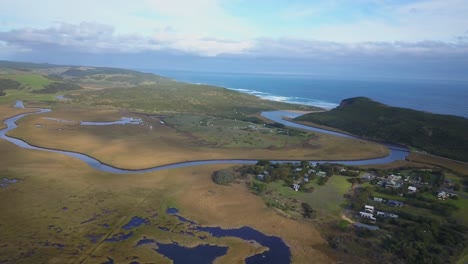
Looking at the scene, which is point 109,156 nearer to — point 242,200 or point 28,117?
point 242,200

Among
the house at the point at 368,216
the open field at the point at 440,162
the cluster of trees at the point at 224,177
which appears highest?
the open field at the point at 440,162

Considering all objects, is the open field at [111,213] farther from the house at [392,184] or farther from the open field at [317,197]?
the house at [392,184]

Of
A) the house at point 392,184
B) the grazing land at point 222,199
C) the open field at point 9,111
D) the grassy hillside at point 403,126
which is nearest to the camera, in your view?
the grazing land at point 222,199

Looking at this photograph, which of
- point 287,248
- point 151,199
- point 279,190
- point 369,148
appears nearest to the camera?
point 287,248

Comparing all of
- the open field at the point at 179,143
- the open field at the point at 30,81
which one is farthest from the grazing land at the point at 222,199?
the open field at the point at 30,81

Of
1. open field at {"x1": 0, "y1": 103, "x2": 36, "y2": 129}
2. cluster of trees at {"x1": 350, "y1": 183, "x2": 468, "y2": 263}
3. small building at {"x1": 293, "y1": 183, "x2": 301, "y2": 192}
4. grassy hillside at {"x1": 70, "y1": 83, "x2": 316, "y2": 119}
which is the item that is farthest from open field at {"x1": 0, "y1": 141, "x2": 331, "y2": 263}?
grassy hillside at {"x1": 70, "y1": 83, "x2": 316, "y2": 119}

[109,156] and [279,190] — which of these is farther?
[109,156]

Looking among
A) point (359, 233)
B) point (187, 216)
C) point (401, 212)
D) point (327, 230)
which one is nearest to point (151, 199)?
point (187, 216)
